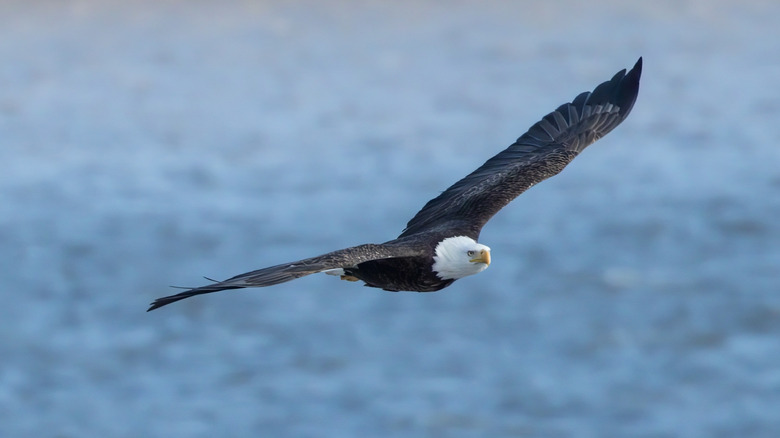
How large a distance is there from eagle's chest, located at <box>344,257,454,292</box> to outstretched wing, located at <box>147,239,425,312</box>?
0.55 feet

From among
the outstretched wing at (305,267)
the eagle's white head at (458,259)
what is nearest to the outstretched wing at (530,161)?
the eagle's white head at (458,259)

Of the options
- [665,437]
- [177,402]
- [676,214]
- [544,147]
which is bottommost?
[544,147]

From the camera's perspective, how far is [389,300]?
2437 inches

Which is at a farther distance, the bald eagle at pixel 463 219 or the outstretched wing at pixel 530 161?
the outstretched wing at pixel 530 161

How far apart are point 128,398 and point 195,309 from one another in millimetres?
4867

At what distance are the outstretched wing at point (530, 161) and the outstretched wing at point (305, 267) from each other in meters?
1.64

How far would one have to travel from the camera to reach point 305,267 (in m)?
14.3

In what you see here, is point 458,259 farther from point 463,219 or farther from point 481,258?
point 463,219

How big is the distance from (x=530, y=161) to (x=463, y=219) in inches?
72.9

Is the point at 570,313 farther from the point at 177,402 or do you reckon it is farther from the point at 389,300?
the point at 177,402

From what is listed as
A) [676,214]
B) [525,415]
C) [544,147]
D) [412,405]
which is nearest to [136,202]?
[412,405]

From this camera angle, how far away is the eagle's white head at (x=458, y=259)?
16.3m

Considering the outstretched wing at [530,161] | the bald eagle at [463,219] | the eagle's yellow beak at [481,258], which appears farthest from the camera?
the outstretched wing at [530,161]

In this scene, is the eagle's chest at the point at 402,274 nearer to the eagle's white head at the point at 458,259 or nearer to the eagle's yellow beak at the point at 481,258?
the eagle's white head at the point at 458,259
